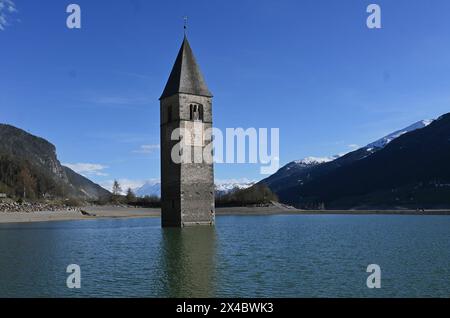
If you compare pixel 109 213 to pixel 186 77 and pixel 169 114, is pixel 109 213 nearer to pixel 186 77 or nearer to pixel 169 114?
pixel 169 114

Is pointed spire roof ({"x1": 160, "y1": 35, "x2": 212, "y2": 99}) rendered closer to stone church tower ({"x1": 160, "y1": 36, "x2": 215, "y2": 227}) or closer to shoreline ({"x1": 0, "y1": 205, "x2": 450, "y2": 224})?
stone church tower ({"x1": 160, "y1": 36, "x2": 215, "y2": 227})

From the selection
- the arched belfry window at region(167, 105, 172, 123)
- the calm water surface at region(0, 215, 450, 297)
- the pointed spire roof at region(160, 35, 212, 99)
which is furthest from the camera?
the arched belfry window at region(167, 105, 172, 123)

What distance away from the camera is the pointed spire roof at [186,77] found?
64.5 meters

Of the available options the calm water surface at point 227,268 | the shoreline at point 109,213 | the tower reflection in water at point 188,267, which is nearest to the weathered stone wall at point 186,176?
the tower reflection in water at point 188,267

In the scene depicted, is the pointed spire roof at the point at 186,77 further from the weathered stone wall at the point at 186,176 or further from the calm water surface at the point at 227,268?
the calm water surface at the point at 227,268

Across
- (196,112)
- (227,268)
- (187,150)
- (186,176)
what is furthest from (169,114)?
(227,268)

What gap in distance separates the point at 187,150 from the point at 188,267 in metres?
36.5

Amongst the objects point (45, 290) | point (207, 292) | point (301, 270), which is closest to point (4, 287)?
point (45, 290)

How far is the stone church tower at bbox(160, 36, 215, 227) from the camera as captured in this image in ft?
205

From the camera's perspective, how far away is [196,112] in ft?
211

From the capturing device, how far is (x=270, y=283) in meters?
22.5

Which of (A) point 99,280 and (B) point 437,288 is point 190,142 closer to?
(A) point 99,280

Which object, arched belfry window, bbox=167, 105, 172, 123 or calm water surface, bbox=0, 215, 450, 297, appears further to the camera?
arched belfry window, bbox=167, 105, 172, 123

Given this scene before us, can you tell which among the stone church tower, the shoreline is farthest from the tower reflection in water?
the shoreline
